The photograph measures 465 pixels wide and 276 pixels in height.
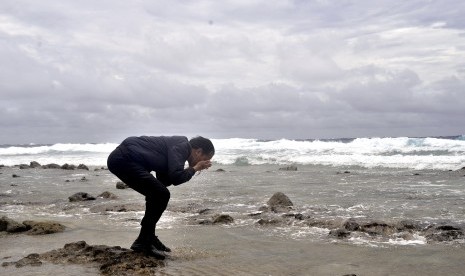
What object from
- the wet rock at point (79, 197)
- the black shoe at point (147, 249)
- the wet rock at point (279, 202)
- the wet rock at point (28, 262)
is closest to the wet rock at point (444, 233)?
the wet rock at point (279, 202)

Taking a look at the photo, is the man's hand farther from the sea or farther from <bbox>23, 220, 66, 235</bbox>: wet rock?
<bbox>23, 220, 66, 235</bbox>: wet rock

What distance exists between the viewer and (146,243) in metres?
5.62

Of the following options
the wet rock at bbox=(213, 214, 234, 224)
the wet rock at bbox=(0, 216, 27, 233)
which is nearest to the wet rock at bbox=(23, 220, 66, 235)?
the wet rock at bbox=(0, 216, 27, 233)

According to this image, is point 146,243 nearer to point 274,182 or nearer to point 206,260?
point 206,260

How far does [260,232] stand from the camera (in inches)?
293

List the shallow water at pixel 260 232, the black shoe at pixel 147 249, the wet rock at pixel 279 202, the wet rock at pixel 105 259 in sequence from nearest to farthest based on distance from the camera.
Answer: the wet rock at pixel 105 259
the shallow water at pixel 260 232
the black shoe at pixel 147 249
the wet rock at pixel 279 202

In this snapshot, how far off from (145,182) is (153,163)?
23cm

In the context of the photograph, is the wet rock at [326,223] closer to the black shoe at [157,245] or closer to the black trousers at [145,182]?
the black shoe at [157,245]

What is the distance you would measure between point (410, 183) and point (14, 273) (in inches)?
506

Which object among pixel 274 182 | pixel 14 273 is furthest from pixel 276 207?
pixel 274 182

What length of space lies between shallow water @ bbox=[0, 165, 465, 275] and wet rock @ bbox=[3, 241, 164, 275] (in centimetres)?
18

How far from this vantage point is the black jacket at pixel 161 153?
5.45 metres

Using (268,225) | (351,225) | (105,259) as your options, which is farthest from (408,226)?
(105,259)

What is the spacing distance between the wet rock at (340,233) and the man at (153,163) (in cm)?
246
